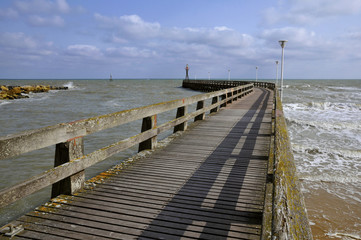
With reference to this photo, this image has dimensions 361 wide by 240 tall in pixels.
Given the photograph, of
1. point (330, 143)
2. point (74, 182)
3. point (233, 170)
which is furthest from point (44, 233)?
point (330, 143)

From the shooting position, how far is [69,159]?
3322 mm

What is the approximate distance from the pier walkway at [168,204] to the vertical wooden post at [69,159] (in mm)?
101

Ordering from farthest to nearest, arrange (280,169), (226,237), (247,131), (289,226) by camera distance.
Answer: (247,131) → (226,237) → (280,169) → (289,226)

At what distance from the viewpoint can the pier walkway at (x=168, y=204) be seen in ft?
8.98

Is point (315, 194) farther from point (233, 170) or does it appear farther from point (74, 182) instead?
point (74, 182)

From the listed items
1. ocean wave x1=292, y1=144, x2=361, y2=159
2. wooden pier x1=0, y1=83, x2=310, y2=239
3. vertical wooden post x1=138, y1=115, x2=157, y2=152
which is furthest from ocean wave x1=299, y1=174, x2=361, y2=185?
vertical wooden post x1=138, y1=115, x2=157, y2=152

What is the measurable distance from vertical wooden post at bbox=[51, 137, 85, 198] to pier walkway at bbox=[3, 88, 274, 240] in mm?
101

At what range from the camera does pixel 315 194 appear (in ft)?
19.8

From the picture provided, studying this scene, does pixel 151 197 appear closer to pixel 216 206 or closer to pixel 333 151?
pixel 216 206

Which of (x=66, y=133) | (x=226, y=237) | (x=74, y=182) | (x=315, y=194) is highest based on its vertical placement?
(x=66, y=133)

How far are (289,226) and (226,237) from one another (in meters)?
1.20

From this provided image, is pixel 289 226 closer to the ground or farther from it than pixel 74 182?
farther from it

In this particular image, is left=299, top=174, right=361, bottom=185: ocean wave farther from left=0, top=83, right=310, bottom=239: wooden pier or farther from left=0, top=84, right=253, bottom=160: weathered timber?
left=0, top=84, right=253, bottom=160: weathered timber

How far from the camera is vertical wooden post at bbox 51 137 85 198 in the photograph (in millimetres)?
3307
